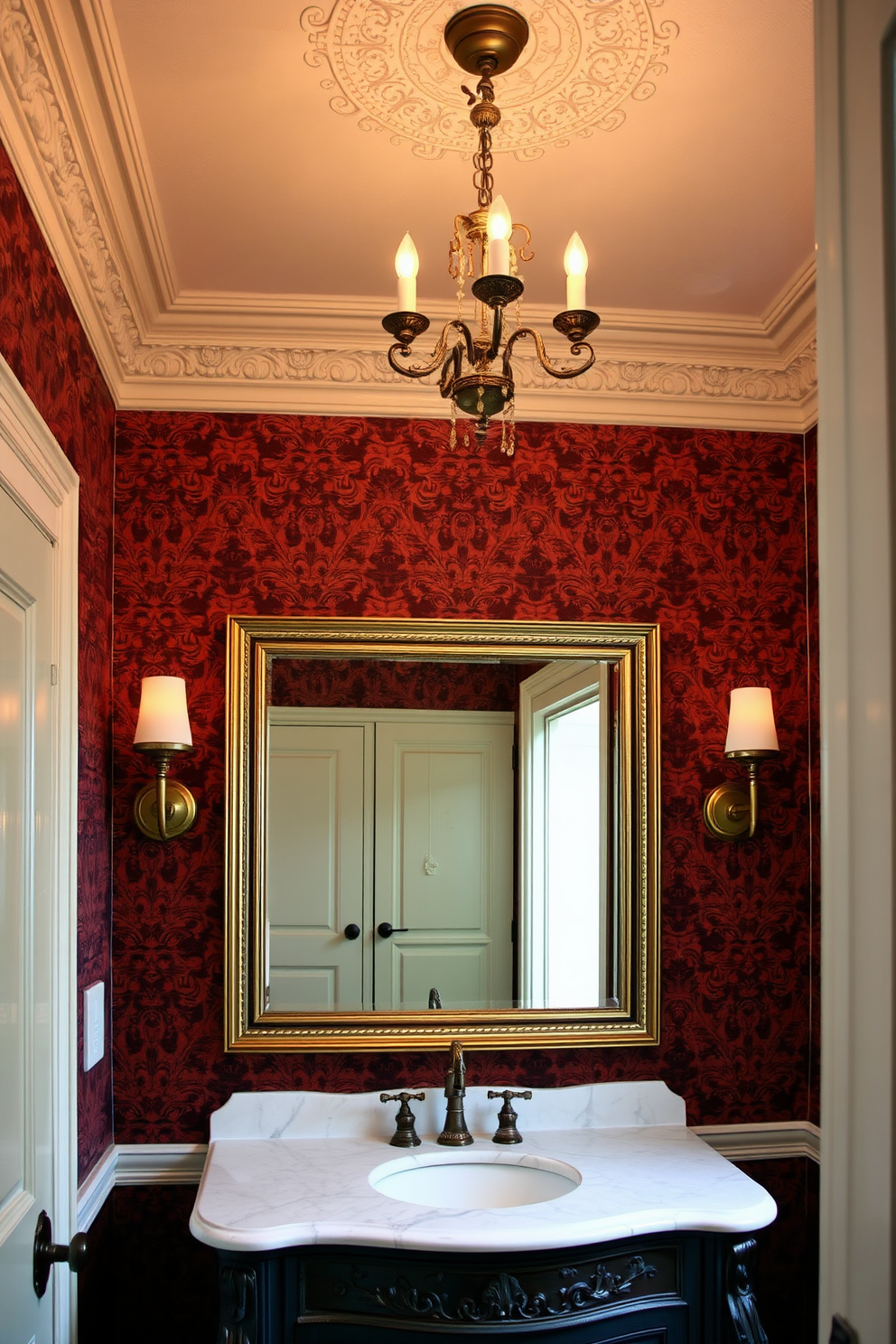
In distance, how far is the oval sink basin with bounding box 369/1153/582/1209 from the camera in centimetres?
241

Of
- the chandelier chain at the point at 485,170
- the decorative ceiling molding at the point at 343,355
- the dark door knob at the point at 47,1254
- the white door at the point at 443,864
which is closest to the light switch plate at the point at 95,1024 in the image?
the dark door knob at the point at 47,1254

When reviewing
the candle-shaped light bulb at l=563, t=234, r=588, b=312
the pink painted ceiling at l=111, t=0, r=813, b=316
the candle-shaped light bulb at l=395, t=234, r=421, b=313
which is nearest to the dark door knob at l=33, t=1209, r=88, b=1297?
the candle-shaped light bulb at l=395, t=234, r=421, b=313

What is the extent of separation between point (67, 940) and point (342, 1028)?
81 cm

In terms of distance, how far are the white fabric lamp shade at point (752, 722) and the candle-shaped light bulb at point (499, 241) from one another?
148cm

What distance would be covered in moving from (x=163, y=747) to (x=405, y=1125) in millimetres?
1017

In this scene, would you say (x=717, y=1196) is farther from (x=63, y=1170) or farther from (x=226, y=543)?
(x=226, y=543)

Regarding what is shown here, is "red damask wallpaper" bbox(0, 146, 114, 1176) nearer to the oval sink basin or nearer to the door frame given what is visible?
the door frame

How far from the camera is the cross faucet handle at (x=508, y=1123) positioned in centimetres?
255

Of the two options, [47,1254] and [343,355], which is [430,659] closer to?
[343,355]

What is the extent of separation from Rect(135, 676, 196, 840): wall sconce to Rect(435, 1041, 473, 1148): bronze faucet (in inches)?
33.1

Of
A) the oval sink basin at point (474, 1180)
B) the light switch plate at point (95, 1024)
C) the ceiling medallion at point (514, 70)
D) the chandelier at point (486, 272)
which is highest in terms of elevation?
the ceiling medallion at point (514, 70)

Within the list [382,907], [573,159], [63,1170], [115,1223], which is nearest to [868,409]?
[573,159]

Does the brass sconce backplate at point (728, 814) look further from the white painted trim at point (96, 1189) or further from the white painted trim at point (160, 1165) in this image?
the white painted trim at point (96, 1189)

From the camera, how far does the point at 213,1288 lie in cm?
262
